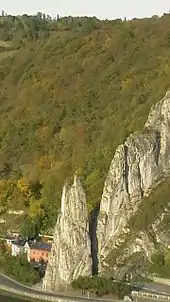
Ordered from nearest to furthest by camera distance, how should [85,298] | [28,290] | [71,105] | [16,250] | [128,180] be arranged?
[85,298], [28,290], [128,180], [16,250], [71,105]

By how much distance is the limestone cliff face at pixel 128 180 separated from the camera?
58.8 metres

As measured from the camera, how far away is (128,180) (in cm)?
6078

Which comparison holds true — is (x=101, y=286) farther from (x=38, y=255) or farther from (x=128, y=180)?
(x=38, y=255)

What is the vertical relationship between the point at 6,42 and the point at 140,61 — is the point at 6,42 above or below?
above

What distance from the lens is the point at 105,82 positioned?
95.7m

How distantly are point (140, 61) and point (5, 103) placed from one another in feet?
70.5

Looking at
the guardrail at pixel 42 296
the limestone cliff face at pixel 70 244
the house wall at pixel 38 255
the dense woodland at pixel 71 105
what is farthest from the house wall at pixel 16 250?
the limestone cliff face at pixel 70 244

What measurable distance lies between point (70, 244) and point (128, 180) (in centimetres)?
750

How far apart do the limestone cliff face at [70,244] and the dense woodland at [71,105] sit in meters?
5.07

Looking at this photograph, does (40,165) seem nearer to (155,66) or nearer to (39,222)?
(39,222)

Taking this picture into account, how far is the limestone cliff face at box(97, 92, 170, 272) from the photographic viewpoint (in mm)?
58844

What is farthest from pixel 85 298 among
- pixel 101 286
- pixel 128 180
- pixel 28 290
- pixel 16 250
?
pixel 16 250

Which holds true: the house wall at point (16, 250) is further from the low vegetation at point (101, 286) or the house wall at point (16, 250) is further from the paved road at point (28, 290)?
the low vegetation at point (101, 286)

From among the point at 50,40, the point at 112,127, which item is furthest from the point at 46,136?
the point at 50,40
